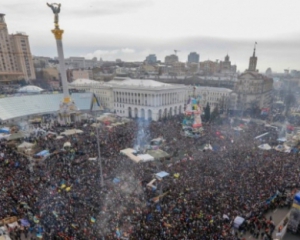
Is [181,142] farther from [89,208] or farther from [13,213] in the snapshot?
[13,213]

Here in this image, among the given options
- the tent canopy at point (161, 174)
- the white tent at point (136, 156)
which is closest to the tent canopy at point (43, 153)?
the white tent at point (136, 156)

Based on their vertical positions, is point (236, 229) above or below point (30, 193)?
below

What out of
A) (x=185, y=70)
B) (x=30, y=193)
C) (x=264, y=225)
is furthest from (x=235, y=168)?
(x=185, y=70)

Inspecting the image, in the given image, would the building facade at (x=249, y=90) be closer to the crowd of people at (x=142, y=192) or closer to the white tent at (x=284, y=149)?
the white tent at (x=284, y=149)

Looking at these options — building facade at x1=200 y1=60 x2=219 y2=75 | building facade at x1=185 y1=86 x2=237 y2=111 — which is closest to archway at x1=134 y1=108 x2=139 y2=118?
building facade at x1=185 y1=86 x2=237 y2=111

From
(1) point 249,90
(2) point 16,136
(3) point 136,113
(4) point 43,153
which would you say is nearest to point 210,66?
(1) point 249,90
